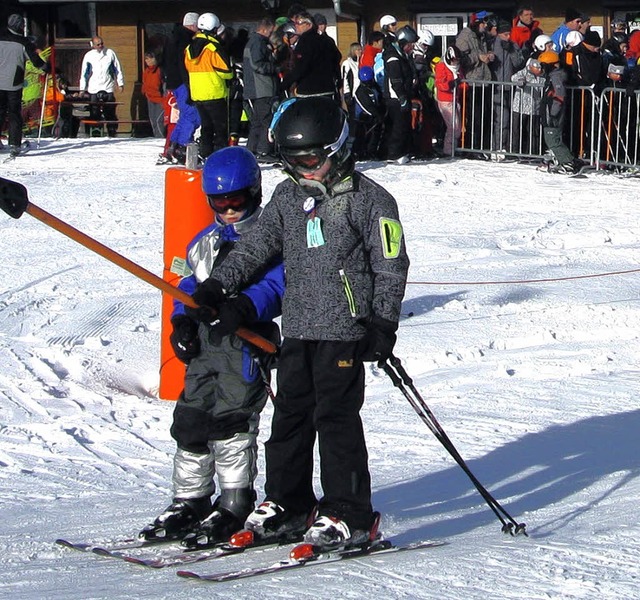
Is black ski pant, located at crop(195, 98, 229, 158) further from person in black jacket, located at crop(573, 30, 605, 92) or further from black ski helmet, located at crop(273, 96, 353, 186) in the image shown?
black ski helmet, located at crop(273, 96, 353, 186)

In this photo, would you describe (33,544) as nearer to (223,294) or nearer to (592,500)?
(223,294)

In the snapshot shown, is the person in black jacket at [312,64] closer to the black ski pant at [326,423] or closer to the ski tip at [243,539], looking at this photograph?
the black ski pant at [326,423]

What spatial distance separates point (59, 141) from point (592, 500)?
14367 millimetres

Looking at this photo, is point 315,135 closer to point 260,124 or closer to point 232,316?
point 232,316

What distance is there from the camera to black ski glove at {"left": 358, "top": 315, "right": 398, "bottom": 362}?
4641 millimetres

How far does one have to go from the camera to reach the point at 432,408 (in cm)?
747

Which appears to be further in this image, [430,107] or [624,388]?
[430,107]

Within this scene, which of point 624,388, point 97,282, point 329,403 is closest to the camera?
point 329,403

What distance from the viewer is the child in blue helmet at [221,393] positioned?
500 cm

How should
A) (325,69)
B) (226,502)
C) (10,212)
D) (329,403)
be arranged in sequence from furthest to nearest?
(325,69) → (226,502) → (329,403) → (10,212)

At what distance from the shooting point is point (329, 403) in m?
4.80

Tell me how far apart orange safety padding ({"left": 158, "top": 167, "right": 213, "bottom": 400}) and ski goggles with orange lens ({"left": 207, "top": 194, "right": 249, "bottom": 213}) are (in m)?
2.54

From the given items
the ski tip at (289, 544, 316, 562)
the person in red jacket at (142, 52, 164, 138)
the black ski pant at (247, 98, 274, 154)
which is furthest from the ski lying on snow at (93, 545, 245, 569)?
the person in red jacket at (142, 52, 164, 138)

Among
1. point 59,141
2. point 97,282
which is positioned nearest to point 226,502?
point 97,282
